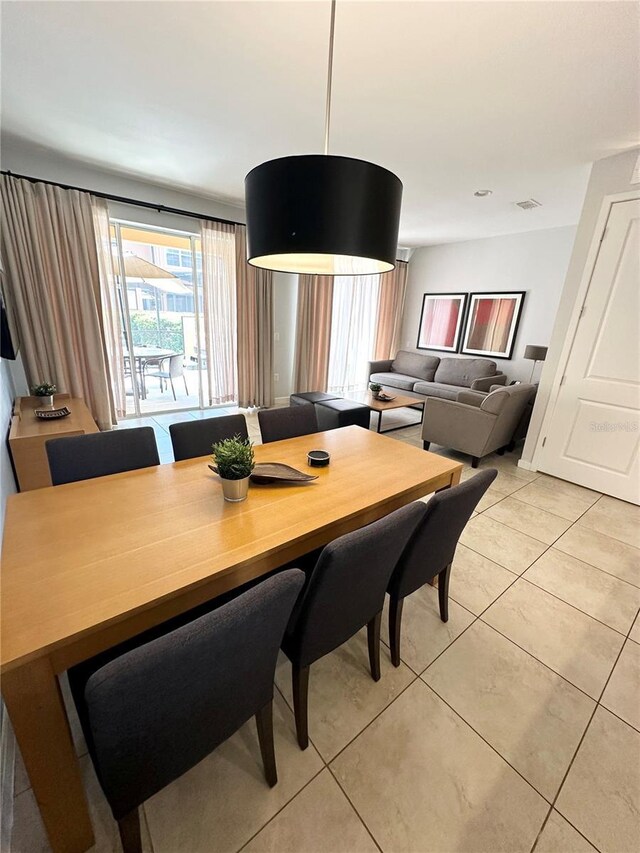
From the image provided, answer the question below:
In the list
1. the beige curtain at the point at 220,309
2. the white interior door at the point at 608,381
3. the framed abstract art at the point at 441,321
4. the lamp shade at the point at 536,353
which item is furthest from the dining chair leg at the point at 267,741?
the framed abstract art at the point at 441,321

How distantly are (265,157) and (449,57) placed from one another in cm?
170

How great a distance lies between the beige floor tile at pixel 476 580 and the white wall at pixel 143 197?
3.79 metres

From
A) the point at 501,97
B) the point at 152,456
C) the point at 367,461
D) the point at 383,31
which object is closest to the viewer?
the point at 383,31

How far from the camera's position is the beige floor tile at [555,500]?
273 centimetres

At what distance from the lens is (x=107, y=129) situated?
2.50 metres

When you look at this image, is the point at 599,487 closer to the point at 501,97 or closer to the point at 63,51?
the point at 501,97

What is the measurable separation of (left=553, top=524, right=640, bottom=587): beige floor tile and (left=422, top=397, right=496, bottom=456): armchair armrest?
1034 mm

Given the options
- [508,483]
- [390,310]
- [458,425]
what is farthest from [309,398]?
[390,310]

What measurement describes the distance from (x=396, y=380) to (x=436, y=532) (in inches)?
181

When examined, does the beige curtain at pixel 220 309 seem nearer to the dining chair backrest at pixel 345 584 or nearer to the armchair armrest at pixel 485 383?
the armchair armrest at pixel 485 383

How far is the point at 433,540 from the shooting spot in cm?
132

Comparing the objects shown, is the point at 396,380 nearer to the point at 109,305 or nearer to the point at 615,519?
the point at 615,519

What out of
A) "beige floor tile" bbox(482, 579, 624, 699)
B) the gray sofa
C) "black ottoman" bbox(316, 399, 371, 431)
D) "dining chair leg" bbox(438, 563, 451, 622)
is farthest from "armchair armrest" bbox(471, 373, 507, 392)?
"dining chair leg" bbox(438, 563, 451, 622)

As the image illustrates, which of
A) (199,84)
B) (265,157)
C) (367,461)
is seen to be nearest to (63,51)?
(199,84)
